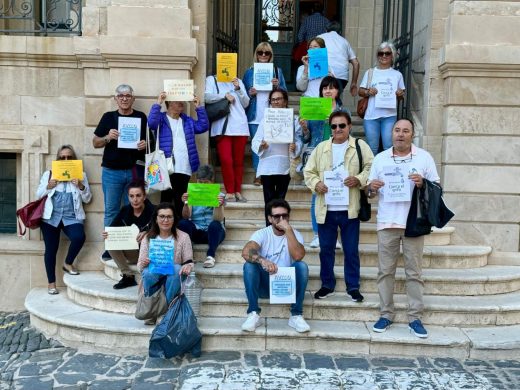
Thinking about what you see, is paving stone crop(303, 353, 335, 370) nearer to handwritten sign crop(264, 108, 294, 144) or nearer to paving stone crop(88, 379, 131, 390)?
paving stone crop(88, 379, 131, 390)

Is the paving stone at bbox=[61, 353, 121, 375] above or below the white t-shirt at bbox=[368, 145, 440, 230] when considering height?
below

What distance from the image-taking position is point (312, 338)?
581 centimetres

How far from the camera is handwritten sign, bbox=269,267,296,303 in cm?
568

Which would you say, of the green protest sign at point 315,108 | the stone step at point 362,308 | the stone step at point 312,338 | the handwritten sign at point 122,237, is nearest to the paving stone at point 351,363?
the stone step at point 312,338

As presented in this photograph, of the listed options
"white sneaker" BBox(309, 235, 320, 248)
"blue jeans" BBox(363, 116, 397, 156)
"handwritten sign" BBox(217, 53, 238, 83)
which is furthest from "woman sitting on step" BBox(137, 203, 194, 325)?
"blue jeans" BBox(363, 116, 397, 156)

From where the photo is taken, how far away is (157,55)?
24.0 feet

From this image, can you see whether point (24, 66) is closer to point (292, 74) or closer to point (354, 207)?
point (354, 207)

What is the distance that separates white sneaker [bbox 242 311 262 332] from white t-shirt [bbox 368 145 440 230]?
1559 millimetres

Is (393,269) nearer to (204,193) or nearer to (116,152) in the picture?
(204,193)

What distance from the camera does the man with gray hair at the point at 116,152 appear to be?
275 inches

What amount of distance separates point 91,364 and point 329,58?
17.0 ft

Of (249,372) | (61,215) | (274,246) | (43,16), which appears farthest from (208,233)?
(43,16)

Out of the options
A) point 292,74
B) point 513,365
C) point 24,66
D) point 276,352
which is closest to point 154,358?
point 276,352

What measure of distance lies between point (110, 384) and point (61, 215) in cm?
277
